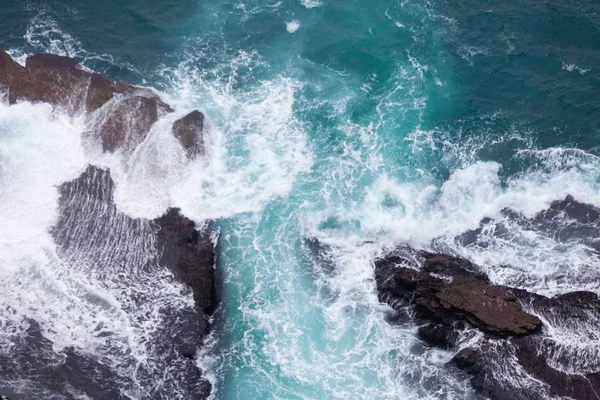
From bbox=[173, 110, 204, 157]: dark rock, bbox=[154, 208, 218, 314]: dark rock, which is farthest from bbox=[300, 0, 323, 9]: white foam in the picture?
bbox=[154, 208, 218, 314]: dark rock

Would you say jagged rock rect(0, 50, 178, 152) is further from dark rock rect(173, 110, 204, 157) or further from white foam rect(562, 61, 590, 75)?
white foam rect(562, 61, 590, 75)

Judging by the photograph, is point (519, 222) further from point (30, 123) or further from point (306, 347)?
point (30, 123)

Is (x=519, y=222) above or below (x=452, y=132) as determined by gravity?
below

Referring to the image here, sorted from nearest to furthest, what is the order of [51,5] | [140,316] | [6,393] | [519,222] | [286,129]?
[6,393]
[140,316]
[519,222]
[286,129]
[51,5]

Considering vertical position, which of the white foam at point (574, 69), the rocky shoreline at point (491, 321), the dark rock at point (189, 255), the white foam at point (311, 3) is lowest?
the rocky shoreline at point (491, 321)

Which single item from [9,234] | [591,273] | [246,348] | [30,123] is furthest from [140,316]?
[591,273]

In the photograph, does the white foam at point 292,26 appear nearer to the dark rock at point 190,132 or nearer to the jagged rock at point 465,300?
the dark rock at point 190,132

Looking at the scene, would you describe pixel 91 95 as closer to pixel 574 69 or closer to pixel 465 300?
pixel 465 300

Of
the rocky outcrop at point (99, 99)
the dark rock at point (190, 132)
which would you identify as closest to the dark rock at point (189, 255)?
the dark rock at point (190, 132)
